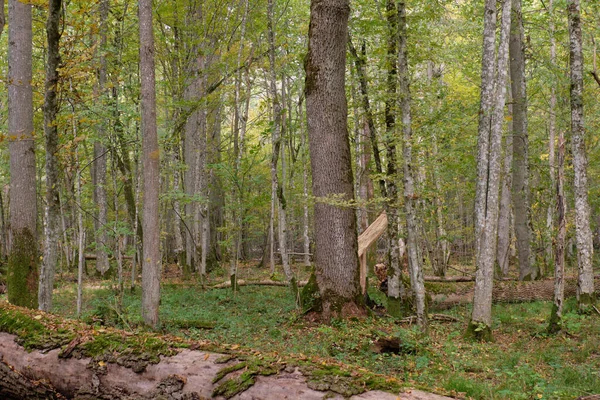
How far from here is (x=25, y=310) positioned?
17.4ft

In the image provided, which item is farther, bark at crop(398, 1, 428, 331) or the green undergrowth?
bark at crop(398, 1, 428, 331)

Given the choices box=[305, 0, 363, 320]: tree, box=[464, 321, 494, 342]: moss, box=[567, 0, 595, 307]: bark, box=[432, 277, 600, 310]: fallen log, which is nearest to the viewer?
box=[464, 321, 494, 342]: moss

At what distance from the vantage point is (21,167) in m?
8.17

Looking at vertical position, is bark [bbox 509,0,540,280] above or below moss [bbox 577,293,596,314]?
above

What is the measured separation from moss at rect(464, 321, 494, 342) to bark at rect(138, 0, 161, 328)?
546 cm

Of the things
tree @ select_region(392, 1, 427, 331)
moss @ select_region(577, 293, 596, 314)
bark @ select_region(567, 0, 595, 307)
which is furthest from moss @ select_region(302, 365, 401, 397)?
moss @ select_region(577, 293, 596, 314)

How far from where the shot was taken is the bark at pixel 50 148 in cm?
752

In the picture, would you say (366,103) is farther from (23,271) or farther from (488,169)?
(23,271)

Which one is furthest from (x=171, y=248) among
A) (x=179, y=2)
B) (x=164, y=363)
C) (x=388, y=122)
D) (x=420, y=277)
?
(x=164, y=363)

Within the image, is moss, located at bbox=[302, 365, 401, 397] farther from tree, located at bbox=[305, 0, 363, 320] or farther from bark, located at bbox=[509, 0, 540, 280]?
bark, located at bbox=[509, 0, 540, 280]

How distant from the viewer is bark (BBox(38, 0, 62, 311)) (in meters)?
7.52

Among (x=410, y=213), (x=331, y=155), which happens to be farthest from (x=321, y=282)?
(x=331, y=155)

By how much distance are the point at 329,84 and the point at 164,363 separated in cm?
645

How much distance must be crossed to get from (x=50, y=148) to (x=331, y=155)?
512 centimetres
